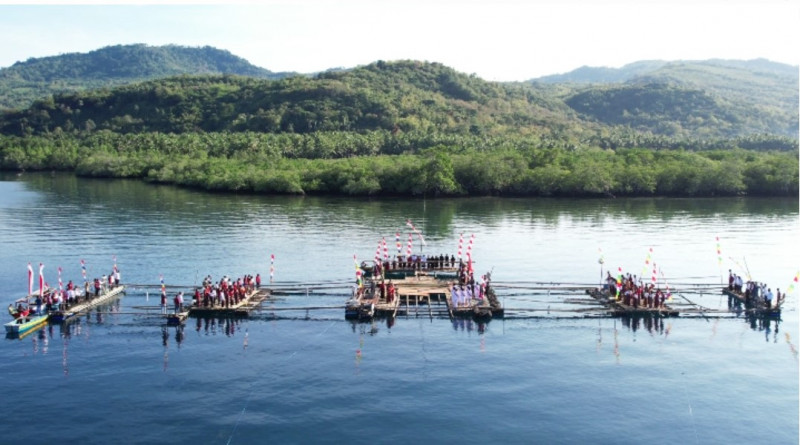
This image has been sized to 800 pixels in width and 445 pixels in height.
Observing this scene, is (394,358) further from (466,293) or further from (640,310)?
(640,310)

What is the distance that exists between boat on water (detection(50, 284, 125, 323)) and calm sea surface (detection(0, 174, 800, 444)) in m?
0.70

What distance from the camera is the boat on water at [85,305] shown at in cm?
4303

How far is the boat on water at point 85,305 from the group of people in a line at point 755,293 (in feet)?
139

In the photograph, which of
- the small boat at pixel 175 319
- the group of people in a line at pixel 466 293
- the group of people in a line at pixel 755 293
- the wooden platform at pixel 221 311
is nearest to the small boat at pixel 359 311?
the group of people in a line at pixel 466 293

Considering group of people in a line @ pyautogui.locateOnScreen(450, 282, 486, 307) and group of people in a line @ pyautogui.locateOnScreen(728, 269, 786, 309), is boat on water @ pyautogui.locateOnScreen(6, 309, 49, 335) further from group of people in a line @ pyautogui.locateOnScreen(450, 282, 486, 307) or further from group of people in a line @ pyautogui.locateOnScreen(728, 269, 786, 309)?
group of people in a line @ pyautogui.locateOnScreen(728, 269, 786, 309)

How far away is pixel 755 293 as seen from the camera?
4803 cm

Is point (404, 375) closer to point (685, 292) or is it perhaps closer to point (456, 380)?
point (456, 380)

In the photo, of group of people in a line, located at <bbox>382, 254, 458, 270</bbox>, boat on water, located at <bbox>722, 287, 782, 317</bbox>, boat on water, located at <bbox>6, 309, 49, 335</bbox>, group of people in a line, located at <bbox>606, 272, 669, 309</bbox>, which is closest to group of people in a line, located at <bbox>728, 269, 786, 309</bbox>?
boat on water, located at <bbox>722, 287, 782, 317</bbox>

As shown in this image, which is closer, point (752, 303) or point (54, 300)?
point (54, 300)

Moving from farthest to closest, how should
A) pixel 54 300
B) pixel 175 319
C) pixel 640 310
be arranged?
pixel 640 310 < pixel 54 300 < pixel 175 319

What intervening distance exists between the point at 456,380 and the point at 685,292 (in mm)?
24528

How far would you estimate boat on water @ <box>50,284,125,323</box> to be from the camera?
141 ft

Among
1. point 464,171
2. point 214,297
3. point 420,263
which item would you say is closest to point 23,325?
point 214,297

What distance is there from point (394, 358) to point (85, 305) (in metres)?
20.9
